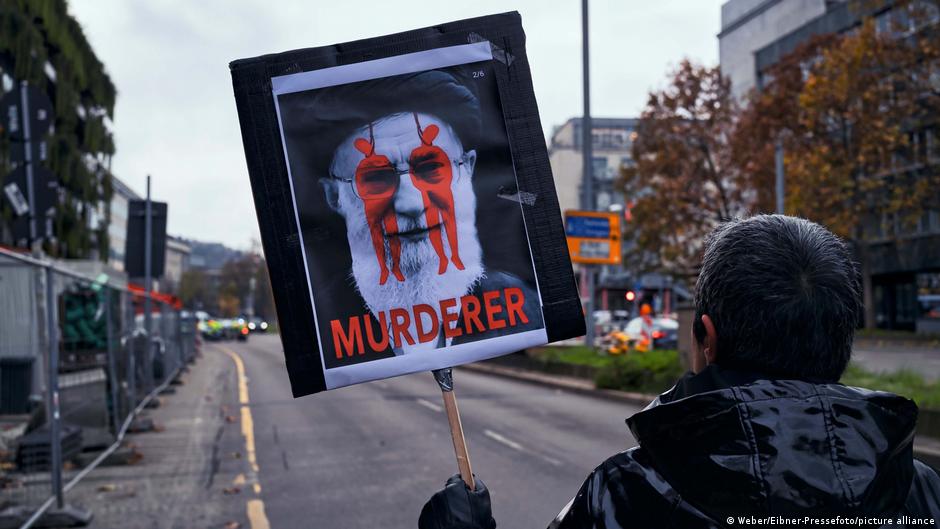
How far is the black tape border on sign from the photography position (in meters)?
2.41

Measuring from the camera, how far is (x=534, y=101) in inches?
98.7

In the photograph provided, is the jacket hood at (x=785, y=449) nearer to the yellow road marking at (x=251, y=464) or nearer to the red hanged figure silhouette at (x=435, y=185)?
the red hanged figure silhouette at (x=435, y=185)

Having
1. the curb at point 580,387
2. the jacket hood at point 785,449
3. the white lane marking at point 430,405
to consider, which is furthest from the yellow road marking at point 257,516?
the white lane marking at point 430,405

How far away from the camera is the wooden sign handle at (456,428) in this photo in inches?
81.6

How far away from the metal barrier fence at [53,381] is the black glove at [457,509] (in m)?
5.25

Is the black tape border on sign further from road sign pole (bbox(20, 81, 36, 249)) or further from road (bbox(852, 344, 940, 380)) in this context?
road (bbox(852, 344, 940, 380))

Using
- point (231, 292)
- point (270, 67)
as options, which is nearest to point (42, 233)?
point (270, 67)

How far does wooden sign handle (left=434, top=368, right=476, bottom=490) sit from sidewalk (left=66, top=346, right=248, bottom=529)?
578 cm

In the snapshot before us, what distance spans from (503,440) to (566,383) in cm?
939

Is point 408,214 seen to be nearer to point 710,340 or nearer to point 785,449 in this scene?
point 710,340

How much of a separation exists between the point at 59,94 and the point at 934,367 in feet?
89.3

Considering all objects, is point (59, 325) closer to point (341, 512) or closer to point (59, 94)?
point (341, 512)

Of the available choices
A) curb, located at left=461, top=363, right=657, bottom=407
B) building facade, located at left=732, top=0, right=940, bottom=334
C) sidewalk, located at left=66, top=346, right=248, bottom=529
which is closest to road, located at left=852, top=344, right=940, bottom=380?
building facade, located at left=732, top=0, right=940, bottom=334

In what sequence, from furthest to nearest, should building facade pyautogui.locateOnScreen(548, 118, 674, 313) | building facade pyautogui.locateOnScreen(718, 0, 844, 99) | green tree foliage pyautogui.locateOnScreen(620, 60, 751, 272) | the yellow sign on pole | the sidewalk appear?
building facade pyautogui.locateOnScreen(548, 118, 674, 313) → building facade pyautogui.locateOnScreen(718, 0, 844, 99) → green tree foliage pyautogui.locateOnScreen(620, 60, 751, 272) → the yellow sign on pole → the sidewalk
